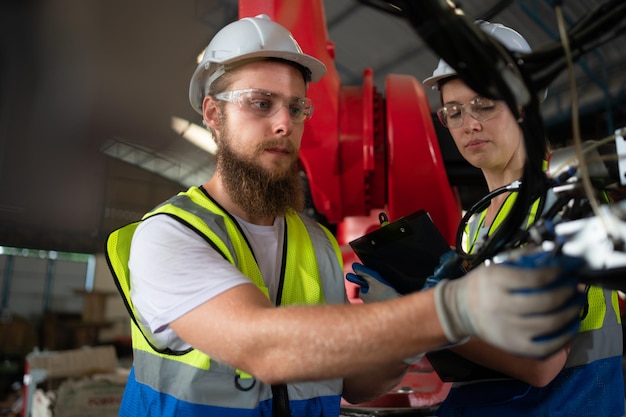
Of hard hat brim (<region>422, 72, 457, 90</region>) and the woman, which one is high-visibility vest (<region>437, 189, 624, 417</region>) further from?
hard hat brim (<region>422, 72, 457, 90</region>)

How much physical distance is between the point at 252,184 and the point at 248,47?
42 cm

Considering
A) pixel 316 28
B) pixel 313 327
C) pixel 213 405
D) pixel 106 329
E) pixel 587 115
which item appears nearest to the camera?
pixel 313 327

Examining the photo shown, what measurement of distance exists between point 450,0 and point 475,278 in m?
0.52

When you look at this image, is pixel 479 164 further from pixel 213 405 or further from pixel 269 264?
pixel 213 405

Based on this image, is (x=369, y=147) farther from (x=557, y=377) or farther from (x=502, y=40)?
(x=557, y=377)

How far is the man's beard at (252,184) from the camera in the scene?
1467 mm

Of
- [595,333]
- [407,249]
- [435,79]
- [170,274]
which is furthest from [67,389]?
[595,333]

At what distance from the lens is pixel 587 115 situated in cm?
777

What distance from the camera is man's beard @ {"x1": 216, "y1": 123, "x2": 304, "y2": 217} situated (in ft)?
4.81

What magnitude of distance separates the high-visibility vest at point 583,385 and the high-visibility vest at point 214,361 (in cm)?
47

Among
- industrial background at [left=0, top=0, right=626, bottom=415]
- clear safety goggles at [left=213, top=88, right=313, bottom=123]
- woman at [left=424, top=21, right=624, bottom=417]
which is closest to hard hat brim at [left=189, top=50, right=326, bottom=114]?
clear safety goggles at [left=213, top=88, right=313, bottom=123]

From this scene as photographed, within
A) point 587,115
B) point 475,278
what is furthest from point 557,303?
point 587,115

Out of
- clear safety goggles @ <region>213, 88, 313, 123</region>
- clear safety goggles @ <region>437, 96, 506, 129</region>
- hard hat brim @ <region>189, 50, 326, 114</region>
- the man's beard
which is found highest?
hard hat brim @ <region>189, 50, 326, 114</region>

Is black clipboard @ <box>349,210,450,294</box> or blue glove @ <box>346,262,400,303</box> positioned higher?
black clipboard @ <box>349,210,450,294</box>
